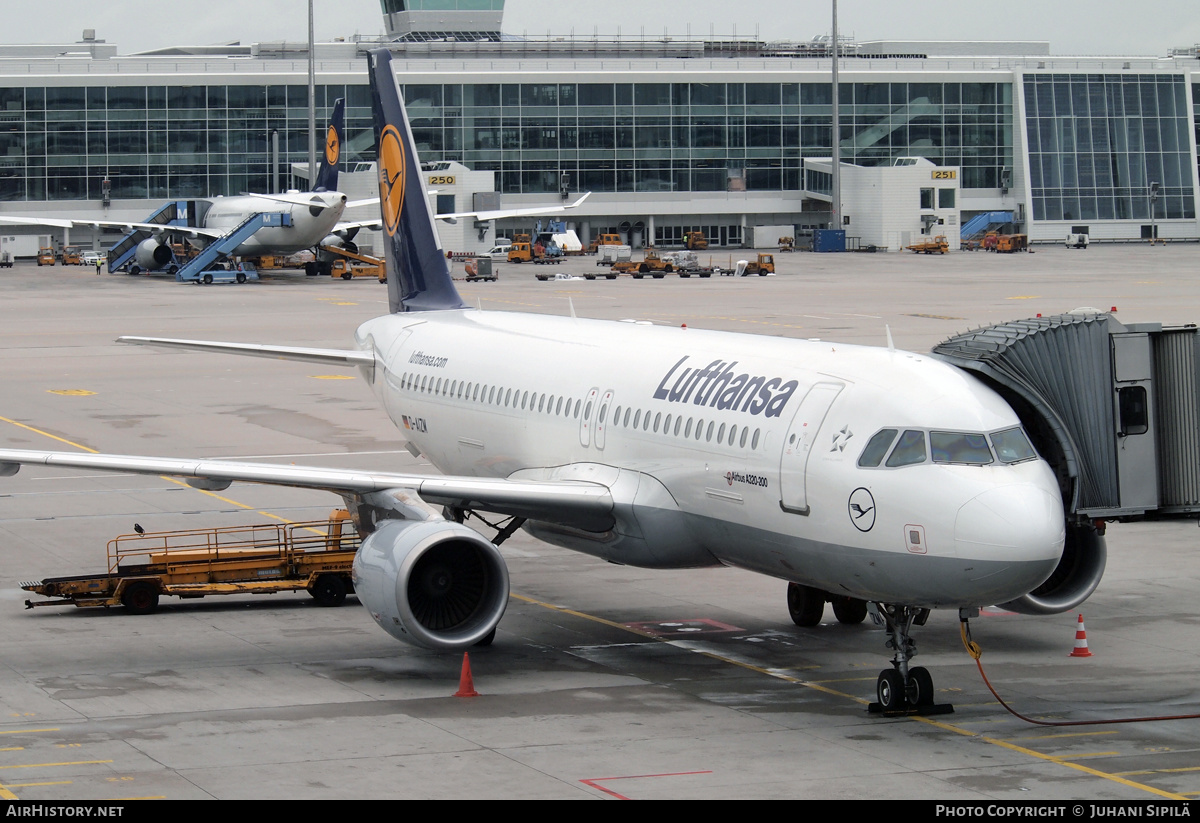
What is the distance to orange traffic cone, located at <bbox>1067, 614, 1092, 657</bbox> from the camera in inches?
838

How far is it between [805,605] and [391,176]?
45.3 feet

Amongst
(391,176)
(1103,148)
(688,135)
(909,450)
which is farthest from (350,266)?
(909,450)

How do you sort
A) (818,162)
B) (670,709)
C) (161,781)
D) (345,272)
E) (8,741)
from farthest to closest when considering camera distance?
(818,162)
(345,272)
(670,709)
(8,741)
(161,781)

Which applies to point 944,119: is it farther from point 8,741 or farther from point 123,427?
point 8,741

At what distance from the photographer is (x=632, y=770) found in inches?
629

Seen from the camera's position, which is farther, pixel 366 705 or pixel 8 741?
pixel 366 705

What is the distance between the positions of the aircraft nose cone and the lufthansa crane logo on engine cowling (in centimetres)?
103

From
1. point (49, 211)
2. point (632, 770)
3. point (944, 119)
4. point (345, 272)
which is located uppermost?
point (944, 119)

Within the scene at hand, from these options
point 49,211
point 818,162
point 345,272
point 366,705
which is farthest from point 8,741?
point 818,162

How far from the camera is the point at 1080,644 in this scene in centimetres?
2147

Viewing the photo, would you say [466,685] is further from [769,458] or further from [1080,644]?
[1080,644]

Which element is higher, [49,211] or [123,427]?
[49,211]

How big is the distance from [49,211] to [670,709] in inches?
5030

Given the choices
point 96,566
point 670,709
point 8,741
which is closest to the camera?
point 8,741
